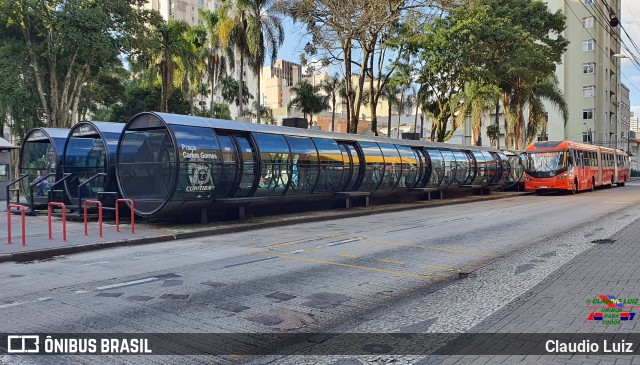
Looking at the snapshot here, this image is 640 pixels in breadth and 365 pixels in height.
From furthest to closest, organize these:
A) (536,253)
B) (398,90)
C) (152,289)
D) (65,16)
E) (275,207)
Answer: (398,90) < (65,16) < (275,207) < (536,253) < (152,289)

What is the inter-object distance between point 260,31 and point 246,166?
878 inches

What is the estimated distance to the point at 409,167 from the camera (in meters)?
24.9

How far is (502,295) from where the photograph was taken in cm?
739

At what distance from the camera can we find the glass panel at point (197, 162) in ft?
48.1

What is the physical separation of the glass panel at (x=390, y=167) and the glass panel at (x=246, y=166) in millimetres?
8096

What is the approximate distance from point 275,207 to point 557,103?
35.1 m

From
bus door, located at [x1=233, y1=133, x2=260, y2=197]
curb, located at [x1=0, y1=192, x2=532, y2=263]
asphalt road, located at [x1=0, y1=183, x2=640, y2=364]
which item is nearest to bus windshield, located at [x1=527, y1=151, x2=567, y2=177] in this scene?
curb, located at [x1=0, y1=192, x2=532, y2=263]

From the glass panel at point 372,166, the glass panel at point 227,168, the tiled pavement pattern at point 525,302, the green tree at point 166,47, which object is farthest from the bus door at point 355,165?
the green tree at point 166,47

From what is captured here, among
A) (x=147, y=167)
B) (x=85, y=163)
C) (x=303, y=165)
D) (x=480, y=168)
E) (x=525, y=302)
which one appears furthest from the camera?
(x=480, y=168)

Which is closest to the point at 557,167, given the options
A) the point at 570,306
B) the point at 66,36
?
the point at 570,306

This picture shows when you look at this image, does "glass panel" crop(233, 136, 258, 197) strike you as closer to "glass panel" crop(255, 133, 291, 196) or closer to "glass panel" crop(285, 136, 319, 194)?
"glass panel" crop(255, 133, 291, 196)

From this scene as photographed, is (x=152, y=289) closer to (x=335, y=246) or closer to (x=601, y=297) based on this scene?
(x=335, y=246)

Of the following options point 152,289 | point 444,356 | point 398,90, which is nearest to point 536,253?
point 444,356

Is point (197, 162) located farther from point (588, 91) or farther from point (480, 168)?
point (588, 91)
